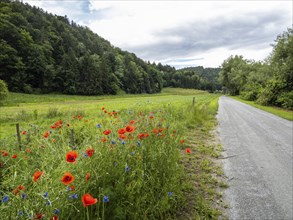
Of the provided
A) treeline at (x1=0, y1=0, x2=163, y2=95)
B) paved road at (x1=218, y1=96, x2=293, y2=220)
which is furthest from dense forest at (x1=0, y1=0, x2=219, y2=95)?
paved road at (x1=218, y1=96, x2=293, y2=220)

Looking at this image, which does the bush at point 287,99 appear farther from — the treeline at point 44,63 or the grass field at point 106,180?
the treeline at point 44,63

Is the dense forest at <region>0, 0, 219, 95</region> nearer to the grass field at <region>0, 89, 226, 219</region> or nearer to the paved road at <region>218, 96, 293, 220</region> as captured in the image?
the paved road at <region>218, 96, 293, 220</region>

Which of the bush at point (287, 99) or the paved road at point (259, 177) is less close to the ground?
the bush at point (287, 99)

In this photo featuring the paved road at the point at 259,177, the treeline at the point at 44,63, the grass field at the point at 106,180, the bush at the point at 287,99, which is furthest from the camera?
the treeline at the point at 44,63

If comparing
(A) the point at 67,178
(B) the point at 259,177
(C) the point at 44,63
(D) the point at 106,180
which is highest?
A: (C) the point at 44,63

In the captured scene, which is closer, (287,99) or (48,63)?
(287,99)

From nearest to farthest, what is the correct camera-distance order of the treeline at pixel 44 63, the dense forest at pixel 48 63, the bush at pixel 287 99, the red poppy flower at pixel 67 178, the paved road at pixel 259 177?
the red poppy flower at pixel 67 178, the paved road at pixel 259 177, the bush at pixel 287 99, the treeline at pixel 44 63, the dense forest at pixel 48 63

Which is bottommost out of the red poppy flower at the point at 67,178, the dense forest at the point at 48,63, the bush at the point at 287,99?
the bush at the point at 287,99

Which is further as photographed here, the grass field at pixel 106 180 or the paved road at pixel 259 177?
the paved road at pixel 259 177

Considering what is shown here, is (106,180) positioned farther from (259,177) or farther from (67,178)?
(259,177)

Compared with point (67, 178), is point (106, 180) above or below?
below

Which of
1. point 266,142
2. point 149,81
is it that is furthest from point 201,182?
point 149,81

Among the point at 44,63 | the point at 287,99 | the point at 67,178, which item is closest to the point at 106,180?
the point at 67,178

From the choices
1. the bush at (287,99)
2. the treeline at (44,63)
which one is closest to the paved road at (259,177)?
the bush at (287,99)
